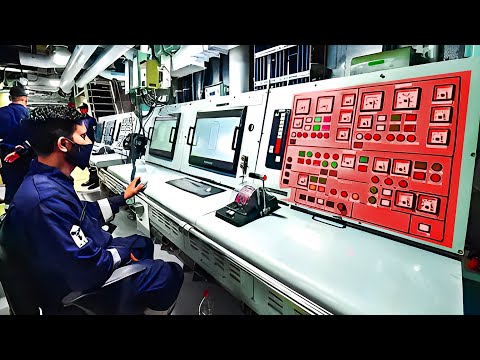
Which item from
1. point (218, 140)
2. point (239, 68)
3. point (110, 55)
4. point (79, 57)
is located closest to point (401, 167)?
point (218, 140)

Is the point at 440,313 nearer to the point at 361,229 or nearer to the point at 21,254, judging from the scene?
the point at 361,229

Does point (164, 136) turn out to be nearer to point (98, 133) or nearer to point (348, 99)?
point (348, 99)

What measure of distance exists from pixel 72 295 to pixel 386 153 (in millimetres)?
1502

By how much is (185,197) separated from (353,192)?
1.03 m

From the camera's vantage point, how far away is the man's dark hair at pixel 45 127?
1197 mm

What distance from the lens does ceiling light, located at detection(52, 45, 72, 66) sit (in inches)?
212

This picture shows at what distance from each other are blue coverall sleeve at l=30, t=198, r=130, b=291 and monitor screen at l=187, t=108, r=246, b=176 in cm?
105

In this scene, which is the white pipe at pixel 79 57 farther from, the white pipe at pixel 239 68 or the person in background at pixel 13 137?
the white pipe at pixel 239 68

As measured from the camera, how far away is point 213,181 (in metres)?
2.04

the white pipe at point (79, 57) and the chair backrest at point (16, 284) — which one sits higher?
the white pipe at point (79, 57)

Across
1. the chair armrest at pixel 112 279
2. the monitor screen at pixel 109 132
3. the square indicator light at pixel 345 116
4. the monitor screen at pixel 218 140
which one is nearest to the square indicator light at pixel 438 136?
the square indicator light at pixel 345 116

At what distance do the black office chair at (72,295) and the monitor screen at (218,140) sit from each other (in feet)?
3.25

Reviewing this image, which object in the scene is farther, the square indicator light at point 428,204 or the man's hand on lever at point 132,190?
the man's hand on lever at point 132,190
